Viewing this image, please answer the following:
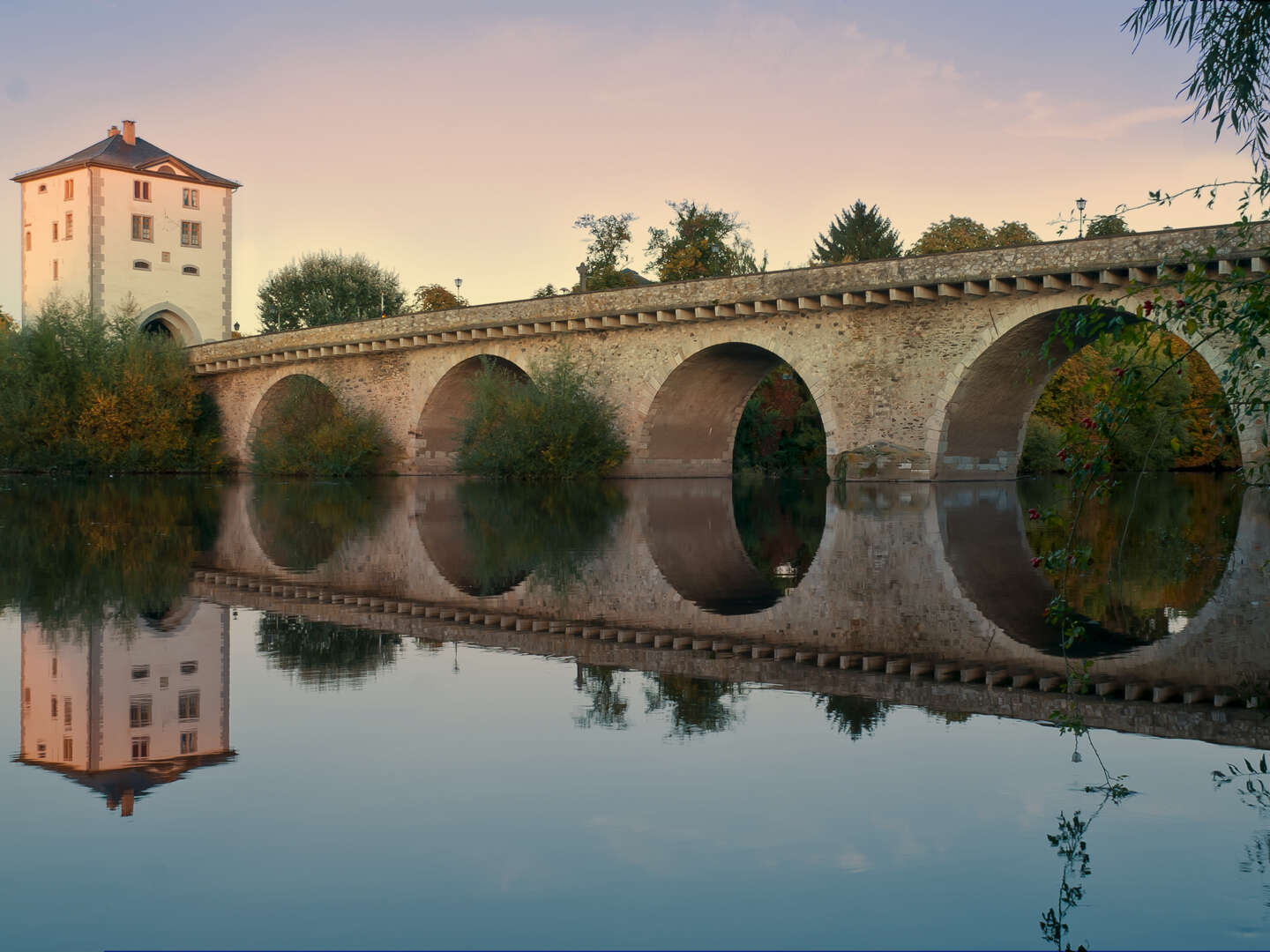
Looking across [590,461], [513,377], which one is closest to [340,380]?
[513,377]

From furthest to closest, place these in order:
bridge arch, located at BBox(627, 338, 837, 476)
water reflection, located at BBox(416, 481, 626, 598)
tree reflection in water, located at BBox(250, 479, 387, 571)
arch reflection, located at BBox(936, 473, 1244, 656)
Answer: bridge arch, located at BBox(627, 338, 837, 476) → tree reflection in water, located at BBox(250, 479, 387, 571) → water reflection, located at BBox(416, 481, 626, 598) → arch reflection, located at BBox(936, 473, 1244, 656)

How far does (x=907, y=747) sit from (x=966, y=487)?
76.4 ft

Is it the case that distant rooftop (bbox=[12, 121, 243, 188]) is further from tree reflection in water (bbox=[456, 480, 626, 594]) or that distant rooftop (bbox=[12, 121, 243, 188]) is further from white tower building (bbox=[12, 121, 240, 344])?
tree reflection in water (bbox=[456, 480, 626, 594])

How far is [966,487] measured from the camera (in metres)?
27.0

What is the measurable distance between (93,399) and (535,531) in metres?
27.8

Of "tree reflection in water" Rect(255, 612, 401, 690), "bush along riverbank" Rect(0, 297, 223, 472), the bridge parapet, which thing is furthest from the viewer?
Result: "bush along riverbank" Rect(0, 297, 223, 472)

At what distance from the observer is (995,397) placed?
2764 centimetres

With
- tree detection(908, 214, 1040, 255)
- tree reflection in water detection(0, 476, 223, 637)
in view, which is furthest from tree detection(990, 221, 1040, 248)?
tree reflection in water detection(0, 476, 223, 637)

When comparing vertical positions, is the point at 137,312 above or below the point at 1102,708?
above

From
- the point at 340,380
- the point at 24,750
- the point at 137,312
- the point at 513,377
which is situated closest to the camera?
the point at 24,750

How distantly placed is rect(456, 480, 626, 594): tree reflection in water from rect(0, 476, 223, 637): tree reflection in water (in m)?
2.57

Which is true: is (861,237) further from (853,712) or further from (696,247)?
(853,712)

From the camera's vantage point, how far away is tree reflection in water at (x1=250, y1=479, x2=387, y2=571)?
41.0 feet

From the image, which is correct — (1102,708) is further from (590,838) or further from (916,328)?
(916,328)
